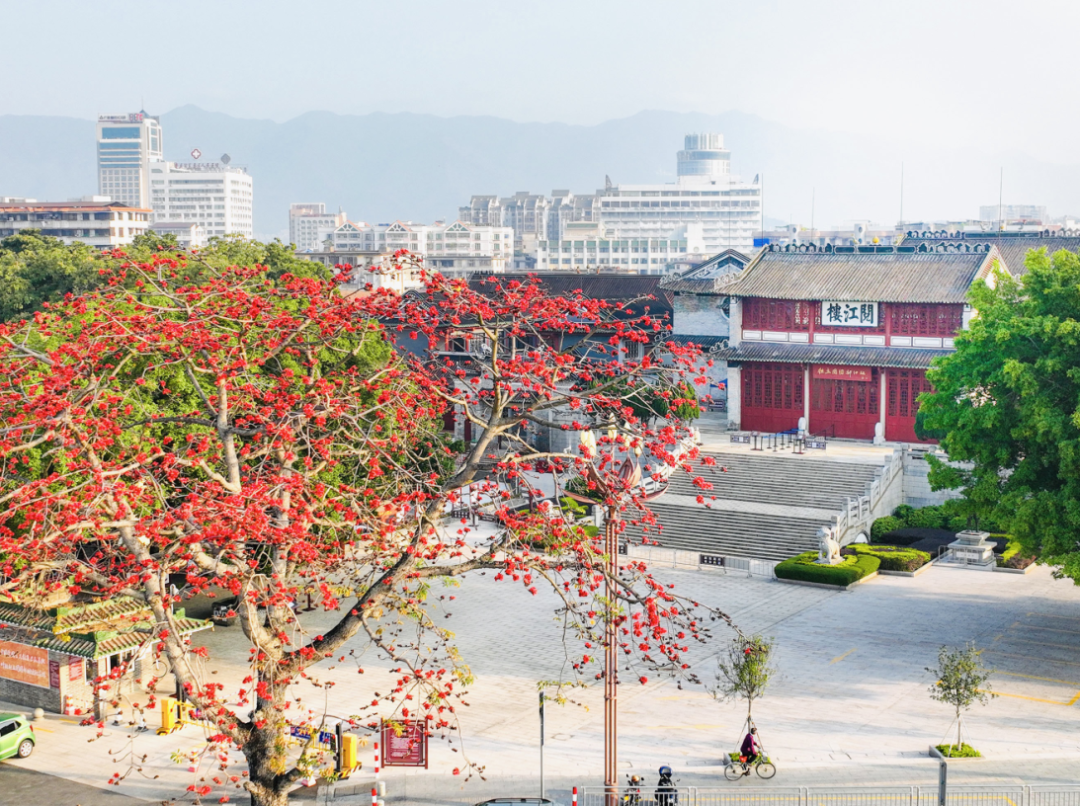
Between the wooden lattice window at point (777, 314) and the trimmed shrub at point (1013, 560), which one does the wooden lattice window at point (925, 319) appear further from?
the trimmed shrub at point (1013, 560)

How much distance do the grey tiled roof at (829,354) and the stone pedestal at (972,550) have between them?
848cm

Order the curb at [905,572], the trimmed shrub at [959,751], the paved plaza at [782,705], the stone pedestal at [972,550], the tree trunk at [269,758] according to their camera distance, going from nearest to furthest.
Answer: the tree trunk at [269,758], the paved plaza at [782,705], the trimmed shrub at [959,751], the curb at [905,572], the stone pedestal at [972,550]

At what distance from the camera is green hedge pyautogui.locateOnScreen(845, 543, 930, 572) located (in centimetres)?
3875

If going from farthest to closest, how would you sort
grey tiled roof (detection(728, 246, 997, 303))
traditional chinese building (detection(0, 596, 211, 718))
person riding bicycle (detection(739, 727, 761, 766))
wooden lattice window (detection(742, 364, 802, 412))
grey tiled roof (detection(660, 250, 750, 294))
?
1. grey tiled roof (detection(660, 250, 750, 294))
2. wooden lattice window (detection(742, 364, 802, 412))
3. grey tiled roof (detection(728, 246, 997, 303))
4. traditional chinese building (detection(0, 596, 211, 718))
5. person riding bicycle (detection(739, 727, 761, 766))

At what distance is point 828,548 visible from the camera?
38812mm

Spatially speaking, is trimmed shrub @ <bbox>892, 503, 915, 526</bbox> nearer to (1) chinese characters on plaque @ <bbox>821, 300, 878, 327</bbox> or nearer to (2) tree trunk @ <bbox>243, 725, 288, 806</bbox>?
(1) chinese characters on plaque @ <bbox>821, 300, 878, 327</bbox>

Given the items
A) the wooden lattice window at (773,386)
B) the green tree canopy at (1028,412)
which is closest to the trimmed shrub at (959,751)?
the green tree canopy at (1028,412)

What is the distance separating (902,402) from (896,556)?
10979 mm

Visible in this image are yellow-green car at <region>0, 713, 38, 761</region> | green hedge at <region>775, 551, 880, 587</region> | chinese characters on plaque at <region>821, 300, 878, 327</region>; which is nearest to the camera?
yellow-green car at <region>0, 713, 38, 761</region>

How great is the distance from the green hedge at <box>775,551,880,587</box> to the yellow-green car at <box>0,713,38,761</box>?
2139 centimetres

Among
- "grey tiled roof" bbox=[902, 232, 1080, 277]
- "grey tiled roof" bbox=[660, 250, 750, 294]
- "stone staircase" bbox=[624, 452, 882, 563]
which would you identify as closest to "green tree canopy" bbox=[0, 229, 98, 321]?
"grey tiled roof" bbox=[660, 250, 750, 294]

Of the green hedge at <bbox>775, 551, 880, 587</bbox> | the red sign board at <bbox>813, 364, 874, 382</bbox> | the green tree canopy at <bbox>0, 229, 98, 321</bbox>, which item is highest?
the green tree canopy at <bbox>0, 229, 98, 321</bbox>

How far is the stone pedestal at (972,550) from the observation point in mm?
39781

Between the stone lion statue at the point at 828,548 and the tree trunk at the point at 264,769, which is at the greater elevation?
the tree trunk at the point at 264,769
